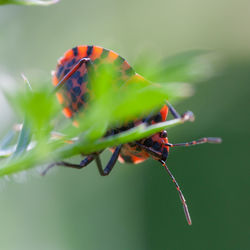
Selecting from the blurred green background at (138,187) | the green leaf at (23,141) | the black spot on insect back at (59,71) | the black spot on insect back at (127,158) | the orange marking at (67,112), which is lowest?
the blurred green background at (138,187)

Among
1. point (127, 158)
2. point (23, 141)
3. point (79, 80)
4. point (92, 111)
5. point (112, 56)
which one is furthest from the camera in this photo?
point (127, 158)

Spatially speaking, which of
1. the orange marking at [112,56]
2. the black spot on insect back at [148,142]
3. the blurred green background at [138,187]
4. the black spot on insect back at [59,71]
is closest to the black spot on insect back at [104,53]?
the orange marking at [112,56]

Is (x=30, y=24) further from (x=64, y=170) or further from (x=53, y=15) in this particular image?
(x=64, y=170)

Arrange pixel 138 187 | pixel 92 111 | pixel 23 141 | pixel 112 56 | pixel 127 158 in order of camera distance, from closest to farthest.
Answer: pixel 92 111 < pixel 23 141 < pixel 112 56 < pixel 127 158 < pixel 138 187

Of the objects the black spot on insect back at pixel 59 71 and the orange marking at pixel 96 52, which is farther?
the black spot on insect back at pixel 59 71

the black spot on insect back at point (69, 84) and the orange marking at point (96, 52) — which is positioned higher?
the orange marking at point (96, 52)

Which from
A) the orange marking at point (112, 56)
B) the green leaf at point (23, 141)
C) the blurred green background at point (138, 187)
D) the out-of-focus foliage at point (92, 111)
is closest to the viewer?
the out-of-focus foliage at point (92, 111)

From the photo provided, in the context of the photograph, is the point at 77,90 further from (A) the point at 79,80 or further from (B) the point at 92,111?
(B) the point at 92,111

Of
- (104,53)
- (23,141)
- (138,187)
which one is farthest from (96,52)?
(138,187)

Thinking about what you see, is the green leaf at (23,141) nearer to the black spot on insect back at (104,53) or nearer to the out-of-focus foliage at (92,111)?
the out-of-focus foliage at (92,111)

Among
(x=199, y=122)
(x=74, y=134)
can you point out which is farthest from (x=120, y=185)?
(x=74, y=134)
